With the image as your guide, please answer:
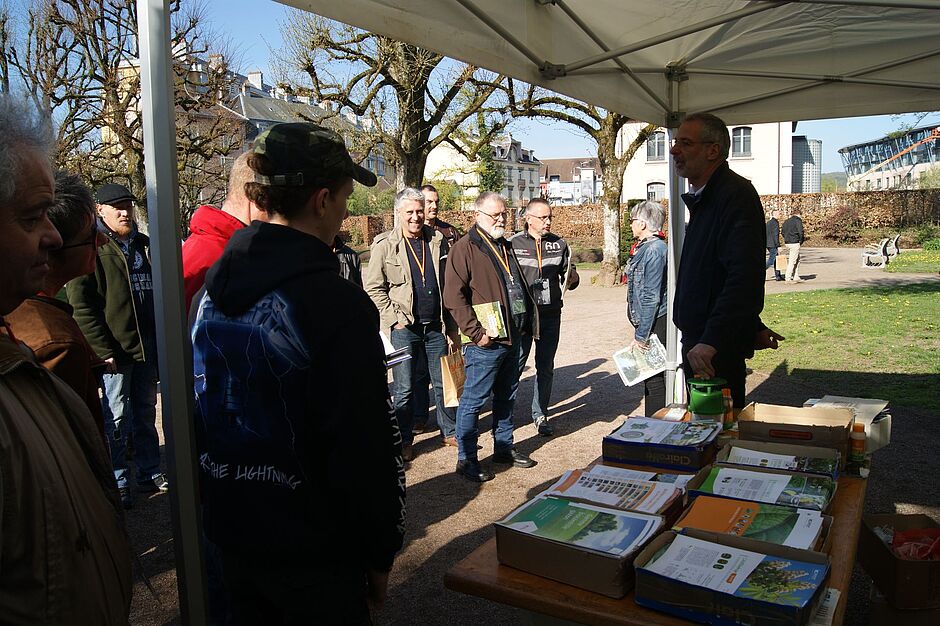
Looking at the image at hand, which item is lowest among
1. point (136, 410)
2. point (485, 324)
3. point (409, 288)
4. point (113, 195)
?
point (136, 410)

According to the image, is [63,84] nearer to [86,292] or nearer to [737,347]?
[86,292]

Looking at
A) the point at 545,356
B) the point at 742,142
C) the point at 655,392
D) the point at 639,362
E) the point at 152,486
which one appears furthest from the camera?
the point at 742,142

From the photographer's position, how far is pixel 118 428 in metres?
5.00

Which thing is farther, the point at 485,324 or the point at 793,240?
the point at 793,240

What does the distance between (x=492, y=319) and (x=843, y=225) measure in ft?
99.8

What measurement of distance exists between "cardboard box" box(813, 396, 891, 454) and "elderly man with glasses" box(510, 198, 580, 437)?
2.86 m

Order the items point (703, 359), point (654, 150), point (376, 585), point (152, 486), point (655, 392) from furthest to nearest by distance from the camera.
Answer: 1. point (654, 150)
2. point (655, 392)
3. point (152, 486)
4. point (703, 359)
5. point (376, 585)

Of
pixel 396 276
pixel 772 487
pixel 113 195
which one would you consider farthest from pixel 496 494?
pixel 113 195

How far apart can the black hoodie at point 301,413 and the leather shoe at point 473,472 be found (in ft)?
11.5

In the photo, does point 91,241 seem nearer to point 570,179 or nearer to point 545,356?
point 545,356

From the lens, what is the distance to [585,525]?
200 centimetres

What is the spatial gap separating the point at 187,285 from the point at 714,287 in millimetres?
2510

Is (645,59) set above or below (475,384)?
above

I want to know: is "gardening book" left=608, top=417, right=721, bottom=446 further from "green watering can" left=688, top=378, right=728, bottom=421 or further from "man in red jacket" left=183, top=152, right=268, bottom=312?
"man in red jacket" left=183, top=152, right=268, bottom=312
